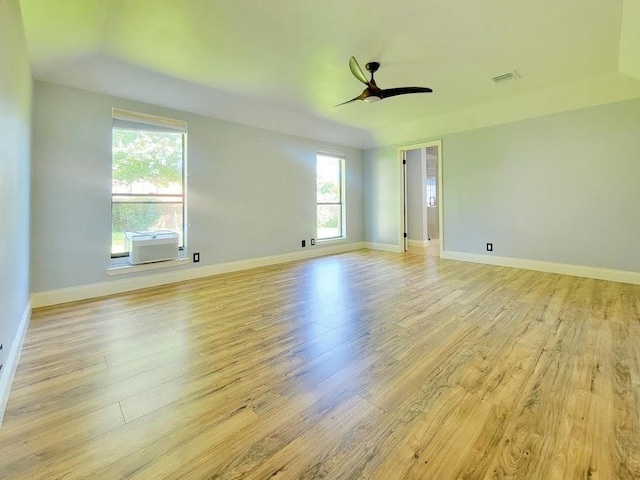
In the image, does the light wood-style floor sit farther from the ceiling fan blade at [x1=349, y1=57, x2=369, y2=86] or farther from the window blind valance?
the ceiling fan blade at [x1=349, y1=57, x2=369, y2=86]

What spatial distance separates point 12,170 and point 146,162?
1856mm

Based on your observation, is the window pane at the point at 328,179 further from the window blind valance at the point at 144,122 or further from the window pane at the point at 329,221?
the window blind valance at the point at 144,122

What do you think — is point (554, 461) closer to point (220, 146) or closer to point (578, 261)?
point (578, 261)

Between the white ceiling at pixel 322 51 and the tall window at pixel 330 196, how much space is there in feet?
5.73

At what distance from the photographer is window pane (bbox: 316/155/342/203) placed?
587 cm

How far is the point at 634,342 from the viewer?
80.3 inches

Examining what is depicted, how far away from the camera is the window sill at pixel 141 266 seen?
340cm

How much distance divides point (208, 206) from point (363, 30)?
9.64 feet

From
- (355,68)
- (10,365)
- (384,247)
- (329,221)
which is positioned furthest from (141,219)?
(384,247)

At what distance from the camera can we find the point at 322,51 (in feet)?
9.16

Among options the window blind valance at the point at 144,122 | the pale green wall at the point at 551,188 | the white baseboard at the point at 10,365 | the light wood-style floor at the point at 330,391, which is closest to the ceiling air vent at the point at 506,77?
the pale green wall at the point at 551,188

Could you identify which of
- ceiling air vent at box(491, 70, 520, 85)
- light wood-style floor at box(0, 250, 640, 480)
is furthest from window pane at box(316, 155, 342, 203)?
light wood-style floor at box(0, 250, 640, 480)

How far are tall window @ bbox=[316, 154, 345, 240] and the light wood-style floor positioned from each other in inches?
125

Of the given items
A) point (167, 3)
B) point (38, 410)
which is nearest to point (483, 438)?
point (38, 410)
